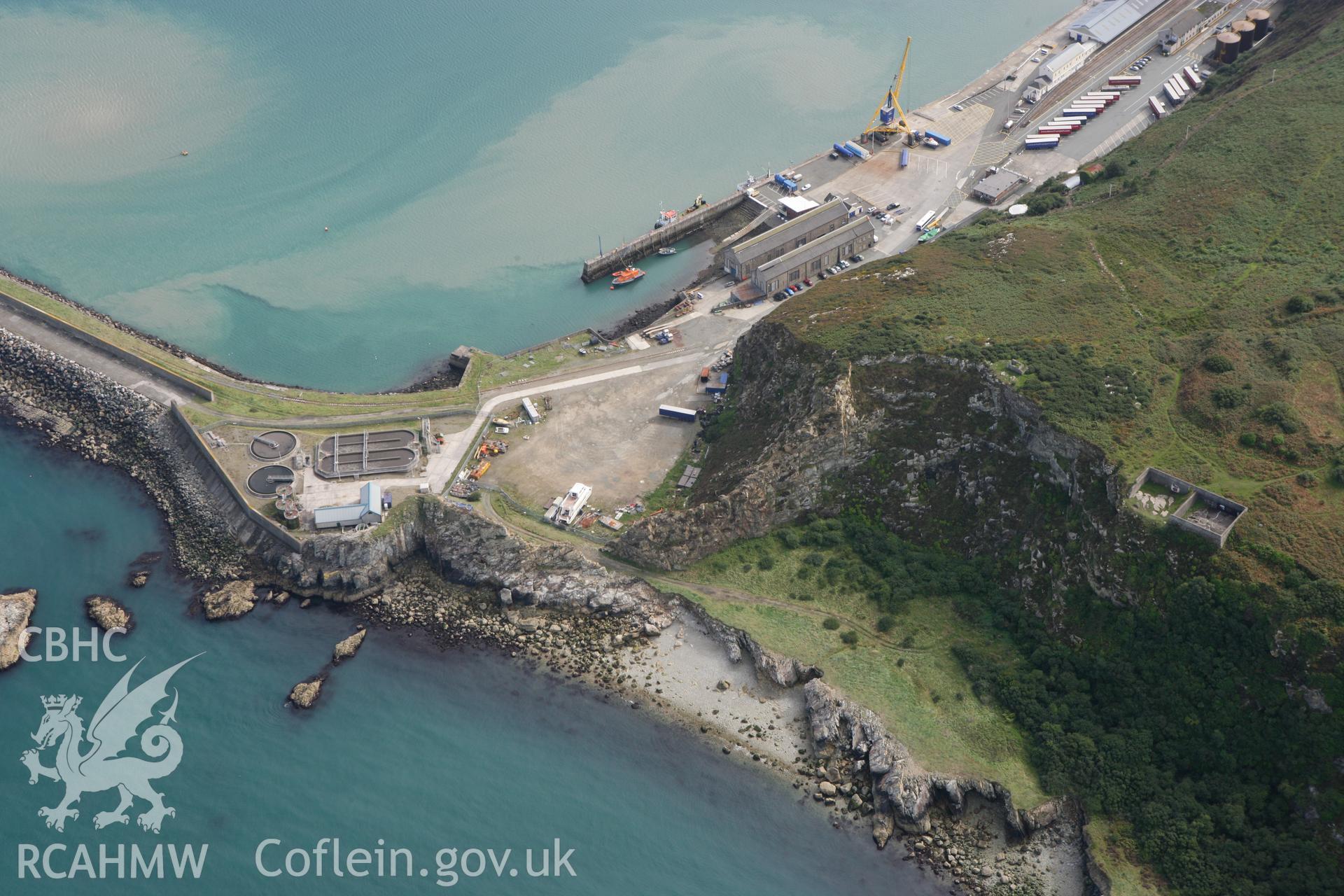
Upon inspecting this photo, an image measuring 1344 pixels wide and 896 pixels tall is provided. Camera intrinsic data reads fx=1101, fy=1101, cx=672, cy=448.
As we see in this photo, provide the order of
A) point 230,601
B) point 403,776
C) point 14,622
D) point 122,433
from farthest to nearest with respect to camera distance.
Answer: point 122,433 → point 230,601 → point 14,622 → point 403,776

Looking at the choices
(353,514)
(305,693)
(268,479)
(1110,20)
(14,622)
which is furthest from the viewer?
(1110,20)

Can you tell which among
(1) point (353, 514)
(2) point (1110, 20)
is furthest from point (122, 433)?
(2) point (1110, 20)

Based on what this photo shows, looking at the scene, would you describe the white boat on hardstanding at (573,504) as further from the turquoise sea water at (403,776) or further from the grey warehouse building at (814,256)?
the grey warehouse building at (814,256)

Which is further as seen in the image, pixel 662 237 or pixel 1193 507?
pixel 662 237

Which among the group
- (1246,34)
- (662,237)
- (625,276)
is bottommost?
(625,276)

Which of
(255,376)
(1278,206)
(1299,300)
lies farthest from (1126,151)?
(255,376)

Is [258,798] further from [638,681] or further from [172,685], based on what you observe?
[638,681]

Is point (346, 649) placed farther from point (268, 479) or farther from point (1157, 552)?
point (1157, 552)
